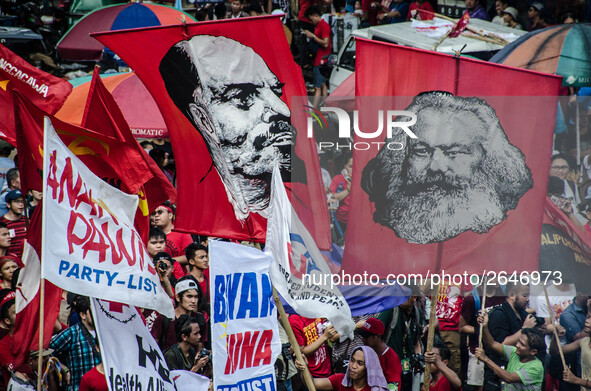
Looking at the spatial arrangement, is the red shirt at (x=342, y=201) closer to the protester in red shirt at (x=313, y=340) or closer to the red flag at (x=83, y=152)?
the protester in red shirt at (x=313, y=340)

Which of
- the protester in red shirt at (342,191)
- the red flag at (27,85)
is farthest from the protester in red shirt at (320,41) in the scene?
the red flag at (27,85)

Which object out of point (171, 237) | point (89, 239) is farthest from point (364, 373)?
point (171, 237)

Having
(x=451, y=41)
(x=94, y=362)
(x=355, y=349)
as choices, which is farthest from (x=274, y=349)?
(x=451, y=41)

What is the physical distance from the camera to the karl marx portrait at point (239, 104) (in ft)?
27.2

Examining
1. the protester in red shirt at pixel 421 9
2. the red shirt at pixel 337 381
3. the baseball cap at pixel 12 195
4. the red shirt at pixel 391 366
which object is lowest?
the red shirt at pixel 337 381

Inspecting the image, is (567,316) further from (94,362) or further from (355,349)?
(94,362)

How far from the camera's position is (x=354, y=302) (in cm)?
870

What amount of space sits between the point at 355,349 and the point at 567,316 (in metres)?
2.08

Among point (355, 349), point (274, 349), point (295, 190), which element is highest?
point (295, 190)

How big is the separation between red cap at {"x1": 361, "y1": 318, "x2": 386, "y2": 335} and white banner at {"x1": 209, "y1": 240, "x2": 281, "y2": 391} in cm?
159

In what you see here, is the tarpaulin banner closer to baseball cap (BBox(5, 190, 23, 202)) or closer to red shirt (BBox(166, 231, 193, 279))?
red shirt (BBox(166, 231, 193, 279))

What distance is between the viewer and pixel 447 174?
784 cm

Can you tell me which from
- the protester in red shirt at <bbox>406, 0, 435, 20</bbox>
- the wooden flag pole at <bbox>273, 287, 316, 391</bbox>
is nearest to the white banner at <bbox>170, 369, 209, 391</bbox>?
the wooden flag pole at <bbox>273, 287, 316, 391</bbox>

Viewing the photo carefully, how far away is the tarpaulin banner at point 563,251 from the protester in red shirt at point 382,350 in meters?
1.61
